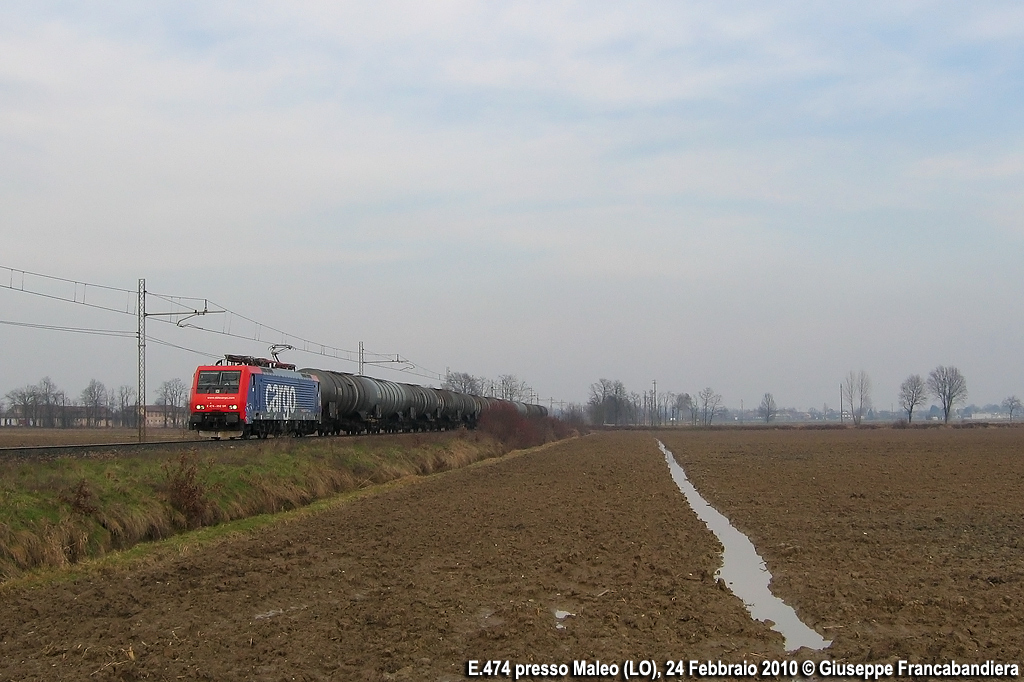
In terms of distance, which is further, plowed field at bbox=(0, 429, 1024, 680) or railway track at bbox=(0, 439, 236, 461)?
railway track at bbox=(0, 439, 236, 461)

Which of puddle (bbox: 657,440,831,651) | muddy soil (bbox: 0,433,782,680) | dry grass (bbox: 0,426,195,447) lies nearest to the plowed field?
muddy soil (bbox: 0,433,782,680)

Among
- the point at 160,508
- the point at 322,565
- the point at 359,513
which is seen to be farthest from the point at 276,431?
the point at 322,565

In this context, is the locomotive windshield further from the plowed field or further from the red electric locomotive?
the plowed field

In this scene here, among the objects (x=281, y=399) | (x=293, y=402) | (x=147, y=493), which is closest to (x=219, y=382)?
(x=281, y=399)

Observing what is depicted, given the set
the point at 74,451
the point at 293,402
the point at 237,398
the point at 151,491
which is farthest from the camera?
the point at 293,402

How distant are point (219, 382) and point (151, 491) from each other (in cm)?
1575

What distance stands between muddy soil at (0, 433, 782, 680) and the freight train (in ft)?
50.0

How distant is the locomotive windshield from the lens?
33031mm

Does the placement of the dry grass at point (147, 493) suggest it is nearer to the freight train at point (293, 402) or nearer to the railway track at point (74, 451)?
the railway track at point (74, 451)

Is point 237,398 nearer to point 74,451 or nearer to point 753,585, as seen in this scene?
point 74,451

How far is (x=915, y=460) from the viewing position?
136 feet

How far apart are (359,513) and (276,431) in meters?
16.7

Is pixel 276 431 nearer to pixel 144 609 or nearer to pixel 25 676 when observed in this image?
pixel 144 609

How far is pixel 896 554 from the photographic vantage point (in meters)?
14.5
